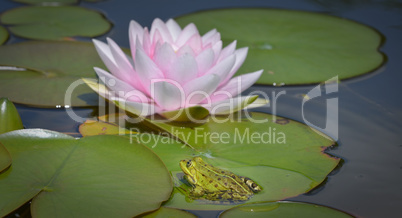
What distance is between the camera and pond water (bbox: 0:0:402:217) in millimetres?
1611

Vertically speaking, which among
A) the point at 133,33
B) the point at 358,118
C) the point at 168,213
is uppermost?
the point at 133,33

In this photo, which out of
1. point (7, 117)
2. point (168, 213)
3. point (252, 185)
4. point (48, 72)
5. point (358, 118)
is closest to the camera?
point (168, 213)

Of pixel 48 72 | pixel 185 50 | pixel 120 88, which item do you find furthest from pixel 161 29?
pixel 48 72

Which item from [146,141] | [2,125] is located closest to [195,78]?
[146,141]

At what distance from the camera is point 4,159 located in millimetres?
1527

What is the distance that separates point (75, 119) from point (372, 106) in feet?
5.01

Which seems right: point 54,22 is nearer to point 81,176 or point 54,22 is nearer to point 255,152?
point 81,176

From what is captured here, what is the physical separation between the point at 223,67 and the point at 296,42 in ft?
3.52

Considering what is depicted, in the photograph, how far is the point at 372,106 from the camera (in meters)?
2.25

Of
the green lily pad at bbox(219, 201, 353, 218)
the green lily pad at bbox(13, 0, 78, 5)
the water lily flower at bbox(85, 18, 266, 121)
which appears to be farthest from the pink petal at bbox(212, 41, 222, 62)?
the green lily pad at bbox(13, 0, 78, 5)

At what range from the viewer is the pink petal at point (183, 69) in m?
1.87

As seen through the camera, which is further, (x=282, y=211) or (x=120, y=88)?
(x=120, y=88)

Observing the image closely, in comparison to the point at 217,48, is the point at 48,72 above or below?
below

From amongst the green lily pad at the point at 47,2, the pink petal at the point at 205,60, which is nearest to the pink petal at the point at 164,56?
the pink petal at the point at 205,60
